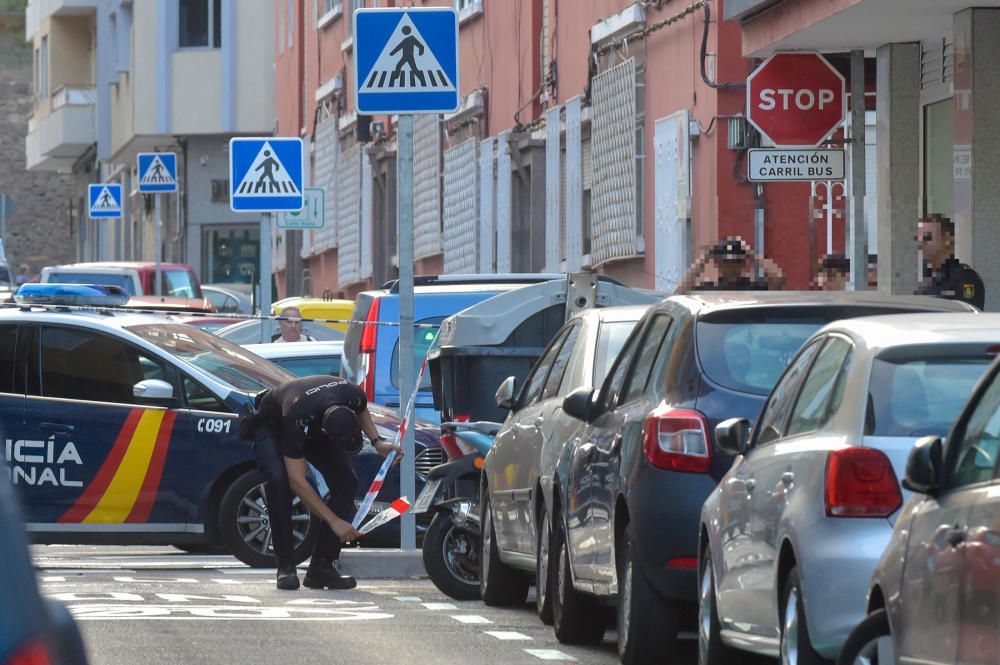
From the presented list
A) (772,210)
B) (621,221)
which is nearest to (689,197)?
(772,210)

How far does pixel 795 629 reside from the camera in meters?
7.63

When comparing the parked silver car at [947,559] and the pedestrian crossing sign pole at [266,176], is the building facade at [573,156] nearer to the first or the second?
the pedestrian crossing sign pole at [266,176]

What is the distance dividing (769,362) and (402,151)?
5.58m

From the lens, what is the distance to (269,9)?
169ft

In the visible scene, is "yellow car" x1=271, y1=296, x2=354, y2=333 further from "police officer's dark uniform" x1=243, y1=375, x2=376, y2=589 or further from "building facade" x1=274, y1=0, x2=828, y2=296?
"police officer's dark uniform" x1=243, y1=375, x2=376, y2=589

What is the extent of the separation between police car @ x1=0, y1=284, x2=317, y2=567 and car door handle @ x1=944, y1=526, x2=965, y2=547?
386 inches

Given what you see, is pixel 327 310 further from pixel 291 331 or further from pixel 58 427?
pixel 58 427

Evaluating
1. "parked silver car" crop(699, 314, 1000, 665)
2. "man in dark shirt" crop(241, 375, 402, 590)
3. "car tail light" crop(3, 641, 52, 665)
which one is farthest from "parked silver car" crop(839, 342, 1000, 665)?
"man in dark shirt" crop(241, 375, 402, 590)

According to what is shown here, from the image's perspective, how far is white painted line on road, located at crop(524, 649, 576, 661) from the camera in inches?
410

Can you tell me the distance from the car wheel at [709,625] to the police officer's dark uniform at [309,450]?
17.0ft

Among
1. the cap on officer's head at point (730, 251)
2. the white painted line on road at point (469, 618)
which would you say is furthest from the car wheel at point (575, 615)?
the cap on officer's head at point (730, 251)

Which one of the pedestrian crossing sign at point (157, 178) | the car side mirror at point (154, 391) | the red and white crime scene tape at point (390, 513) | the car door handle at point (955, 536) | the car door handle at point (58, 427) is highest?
the pedestrian crossing sign at point (157, 178)

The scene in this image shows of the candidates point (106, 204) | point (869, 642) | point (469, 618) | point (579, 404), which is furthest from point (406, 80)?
point (106, 204)

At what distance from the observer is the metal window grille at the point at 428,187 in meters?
33.7
